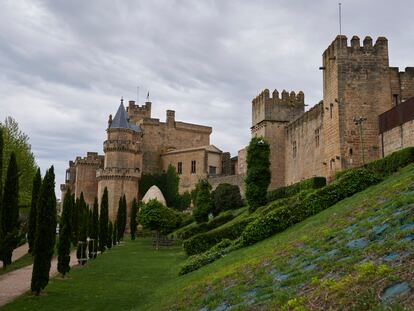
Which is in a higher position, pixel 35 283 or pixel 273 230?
pixel 273 230

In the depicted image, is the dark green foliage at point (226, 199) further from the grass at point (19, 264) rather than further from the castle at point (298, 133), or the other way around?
the grass at point (19, 264)

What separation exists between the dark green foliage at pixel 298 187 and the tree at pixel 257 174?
106 centimetres

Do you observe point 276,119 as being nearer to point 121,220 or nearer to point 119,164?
point 121,220

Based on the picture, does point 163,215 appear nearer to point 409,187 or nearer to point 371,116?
point 371,116

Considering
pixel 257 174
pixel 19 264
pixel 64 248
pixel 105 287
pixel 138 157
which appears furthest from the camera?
pixel 138 157

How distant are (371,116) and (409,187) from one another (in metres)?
16.1

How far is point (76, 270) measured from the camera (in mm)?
23047

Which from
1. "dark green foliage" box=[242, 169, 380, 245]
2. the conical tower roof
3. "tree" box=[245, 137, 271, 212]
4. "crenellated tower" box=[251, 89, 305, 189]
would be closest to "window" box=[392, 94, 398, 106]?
"tree" box=[245, 137, 271, 212]

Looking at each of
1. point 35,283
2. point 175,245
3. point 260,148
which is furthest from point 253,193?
point 35,283

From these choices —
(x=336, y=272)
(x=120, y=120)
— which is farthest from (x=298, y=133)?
(x=336, y=272)

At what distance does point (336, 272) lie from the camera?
8047 mm

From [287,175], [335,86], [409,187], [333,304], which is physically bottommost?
[333,304]

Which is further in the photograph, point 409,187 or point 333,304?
point 409,187

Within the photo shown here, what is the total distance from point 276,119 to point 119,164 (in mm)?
22066
